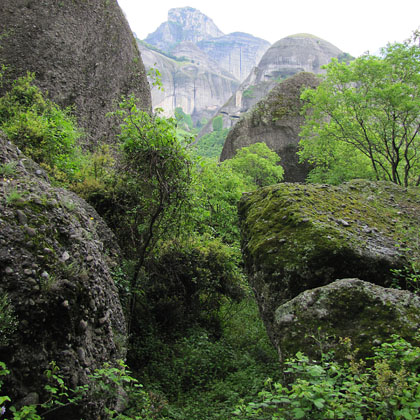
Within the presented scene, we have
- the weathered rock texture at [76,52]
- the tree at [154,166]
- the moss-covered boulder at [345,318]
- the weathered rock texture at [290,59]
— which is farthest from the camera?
the weathered rock texture at [290,59]

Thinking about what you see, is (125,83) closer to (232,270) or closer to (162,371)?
(232,270)

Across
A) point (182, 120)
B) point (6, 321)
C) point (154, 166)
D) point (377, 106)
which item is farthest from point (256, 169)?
point (6, 321)

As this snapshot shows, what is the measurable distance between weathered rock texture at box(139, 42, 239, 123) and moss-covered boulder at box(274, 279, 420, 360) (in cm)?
9763

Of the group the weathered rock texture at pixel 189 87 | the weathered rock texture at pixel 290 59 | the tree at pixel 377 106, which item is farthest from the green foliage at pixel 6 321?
the weathered rock texture at pixel 189 87

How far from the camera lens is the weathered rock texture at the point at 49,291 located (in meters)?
3.42

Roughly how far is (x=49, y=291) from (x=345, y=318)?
151 inches

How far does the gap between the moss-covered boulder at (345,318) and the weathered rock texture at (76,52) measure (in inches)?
681

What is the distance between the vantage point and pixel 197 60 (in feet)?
446

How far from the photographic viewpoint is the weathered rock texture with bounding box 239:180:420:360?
5.74 m

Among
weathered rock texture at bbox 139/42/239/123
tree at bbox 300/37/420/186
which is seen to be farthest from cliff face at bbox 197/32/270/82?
tree at bbox 300/37/420/186

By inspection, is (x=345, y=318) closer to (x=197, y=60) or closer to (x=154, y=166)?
(x=154, y=166)

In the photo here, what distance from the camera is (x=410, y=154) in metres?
17.3

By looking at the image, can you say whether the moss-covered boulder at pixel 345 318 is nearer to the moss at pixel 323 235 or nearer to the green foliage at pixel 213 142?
the moss at pixel 323 235

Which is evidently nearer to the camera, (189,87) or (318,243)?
(318,243)
